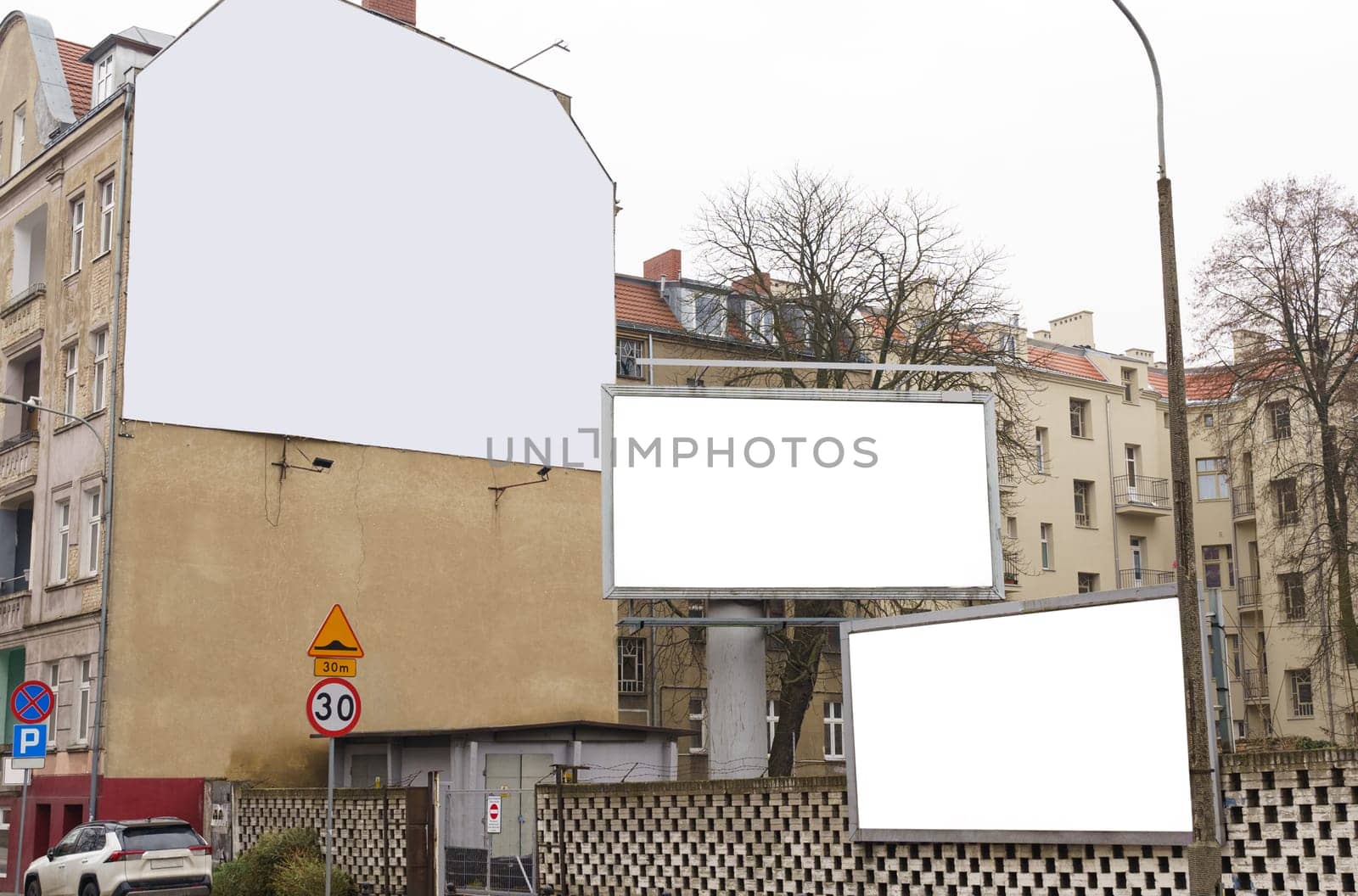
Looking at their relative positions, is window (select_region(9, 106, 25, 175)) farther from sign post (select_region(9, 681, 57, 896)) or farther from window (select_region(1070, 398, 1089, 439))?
window (select_region(1070, 398, 1089, 439))

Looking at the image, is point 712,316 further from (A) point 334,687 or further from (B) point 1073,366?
(A) point 334,687

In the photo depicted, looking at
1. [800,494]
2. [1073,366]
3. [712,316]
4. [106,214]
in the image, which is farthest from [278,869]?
[1073,366]

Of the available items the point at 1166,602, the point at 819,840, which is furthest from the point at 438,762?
the point at 1166,602

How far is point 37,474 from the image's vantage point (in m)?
36.7

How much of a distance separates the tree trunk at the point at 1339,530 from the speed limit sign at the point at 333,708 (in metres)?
28.1

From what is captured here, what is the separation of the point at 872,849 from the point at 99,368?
24.9 m

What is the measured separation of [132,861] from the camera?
24.9 metres

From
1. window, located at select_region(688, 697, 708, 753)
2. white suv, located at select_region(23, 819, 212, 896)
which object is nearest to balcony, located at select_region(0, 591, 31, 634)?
white suv, located at select_region(23, 819, 212, 896)

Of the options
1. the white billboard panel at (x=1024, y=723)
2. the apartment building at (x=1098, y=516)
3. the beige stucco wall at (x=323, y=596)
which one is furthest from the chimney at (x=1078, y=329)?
the white billboard panel at (x=1024, y=723)

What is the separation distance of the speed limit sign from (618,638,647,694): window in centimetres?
3096

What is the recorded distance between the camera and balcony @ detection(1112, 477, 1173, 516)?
218ft

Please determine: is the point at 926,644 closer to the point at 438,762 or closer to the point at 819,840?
the point at 819,840

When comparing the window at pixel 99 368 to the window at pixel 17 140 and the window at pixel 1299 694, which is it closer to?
the window at pixel 17 140

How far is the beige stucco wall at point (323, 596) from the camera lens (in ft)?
108
